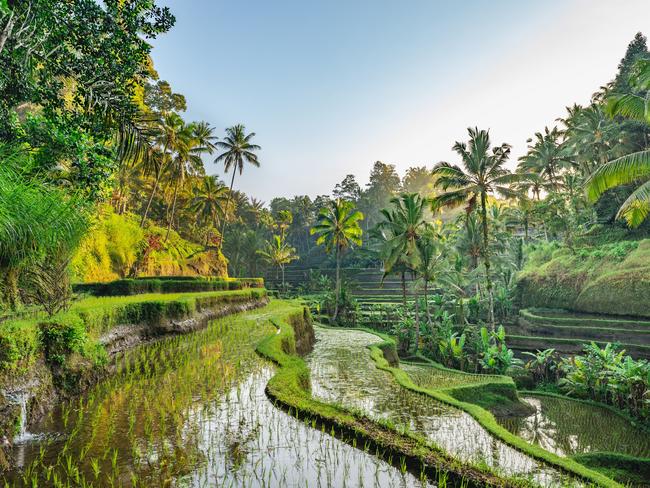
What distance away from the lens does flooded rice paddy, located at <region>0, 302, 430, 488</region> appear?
380 cm

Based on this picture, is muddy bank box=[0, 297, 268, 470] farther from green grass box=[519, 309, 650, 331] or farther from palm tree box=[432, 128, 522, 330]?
green grass box=[519, 309, 650, 331]

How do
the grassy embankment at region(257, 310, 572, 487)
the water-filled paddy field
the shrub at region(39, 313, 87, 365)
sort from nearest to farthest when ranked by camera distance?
the water-filled paddy field, the grassy embankment at region(257, 310, 572, 487), the shrub at region(39, 313, 87, 365)

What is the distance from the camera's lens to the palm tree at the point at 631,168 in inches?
401

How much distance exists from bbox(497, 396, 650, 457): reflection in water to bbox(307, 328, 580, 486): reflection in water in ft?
15.4

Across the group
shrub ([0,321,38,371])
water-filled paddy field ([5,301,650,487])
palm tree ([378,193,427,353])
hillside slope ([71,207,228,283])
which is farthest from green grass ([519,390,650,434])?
hillside slope ([71,207,228,283])

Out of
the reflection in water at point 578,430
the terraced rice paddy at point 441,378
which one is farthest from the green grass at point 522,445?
the reflection in water at point 578,430

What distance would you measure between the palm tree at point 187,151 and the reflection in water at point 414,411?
820 inches

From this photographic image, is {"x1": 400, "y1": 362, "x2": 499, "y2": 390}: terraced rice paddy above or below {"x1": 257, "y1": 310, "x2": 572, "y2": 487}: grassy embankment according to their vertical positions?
below

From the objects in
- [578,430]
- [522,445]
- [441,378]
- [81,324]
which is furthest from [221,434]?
[578,430]

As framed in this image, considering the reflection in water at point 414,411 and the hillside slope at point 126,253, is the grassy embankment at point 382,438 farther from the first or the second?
the hillside slope at point 126,253

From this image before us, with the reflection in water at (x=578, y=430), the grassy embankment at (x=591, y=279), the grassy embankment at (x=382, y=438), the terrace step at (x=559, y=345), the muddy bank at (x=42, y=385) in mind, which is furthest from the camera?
the grassy embankment at (x=591, y=279)

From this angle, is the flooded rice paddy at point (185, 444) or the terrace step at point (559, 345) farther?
the terrace step at point (559, 345)

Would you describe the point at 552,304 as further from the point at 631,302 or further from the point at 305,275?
the point at 305,275

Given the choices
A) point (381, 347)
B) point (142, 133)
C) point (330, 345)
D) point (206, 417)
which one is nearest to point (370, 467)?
point (206, 417)
